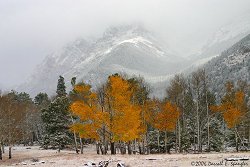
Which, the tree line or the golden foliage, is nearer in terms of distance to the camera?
the tree line

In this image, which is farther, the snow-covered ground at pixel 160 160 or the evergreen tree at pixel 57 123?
the evergreen tree at pixel 57 123

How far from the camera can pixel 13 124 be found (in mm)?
55031

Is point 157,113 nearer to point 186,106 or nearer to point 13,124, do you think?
point 186,106

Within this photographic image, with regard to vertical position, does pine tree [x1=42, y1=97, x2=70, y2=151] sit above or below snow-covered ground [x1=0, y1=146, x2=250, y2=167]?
above

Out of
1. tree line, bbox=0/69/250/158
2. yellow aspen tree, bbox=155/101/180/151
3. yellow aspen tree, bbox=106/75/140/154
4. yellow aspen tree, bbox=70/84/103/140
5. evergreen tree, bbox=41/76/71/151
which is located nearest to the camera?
yellow aspen tree, bbox=106/75/140/154

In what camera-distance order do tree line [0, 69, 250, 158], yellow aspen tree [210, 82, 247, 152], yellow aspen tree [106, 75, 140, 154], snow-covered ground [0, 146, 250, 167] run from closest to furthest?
snow-covered ground [0, 146, 250, 167] < yellow aspen tree [106, 75, 140, 154] < tree line [0, 69, 250, 158] < yellow aspen tree [210, 82, 247, 152]

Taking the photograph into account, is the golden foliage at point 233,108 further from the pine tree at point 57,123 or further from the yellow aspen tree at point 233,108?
the pine tree at point 57,123

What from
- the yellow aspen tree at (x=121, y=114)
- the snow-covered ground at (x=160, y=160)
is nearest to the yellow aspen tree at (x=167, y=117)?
the yellow aspen tree at (x=121, y=114)

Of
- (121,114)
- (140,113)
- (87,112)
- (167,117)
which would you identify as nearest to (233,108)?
(167,117)

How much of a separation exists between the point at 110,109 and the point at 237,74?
148 meters

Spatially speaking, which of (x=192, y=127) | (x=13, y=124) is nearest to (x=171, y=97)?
(x=192, y=127)

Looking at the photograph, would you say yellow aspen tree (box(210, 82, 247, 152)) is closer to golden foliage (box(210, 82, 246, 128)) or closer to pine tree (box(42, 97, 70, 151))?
golden foliage (box(210, 82, 246, 128))

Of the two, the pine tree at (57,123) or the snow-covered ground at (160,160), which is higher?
the pine tree at (57,123)

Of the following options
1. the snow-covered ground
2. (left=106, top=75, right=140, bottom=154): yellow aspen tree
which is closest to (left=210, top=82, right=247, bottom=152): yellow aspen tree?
(left=106, top=75, right=140, bottom=154): yellow aspen tree
